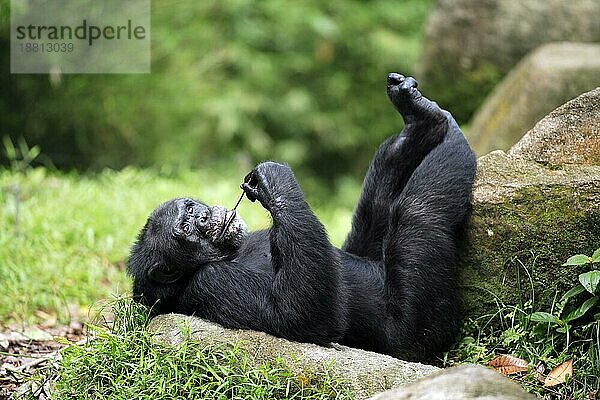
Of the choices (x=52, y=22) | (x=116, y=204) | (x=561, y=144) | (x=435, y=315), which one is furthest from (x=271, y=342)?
(x=52, y=22)

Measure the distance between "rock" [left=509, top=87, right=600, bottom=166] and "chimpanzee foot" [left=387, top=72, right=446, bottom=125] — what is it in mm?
571

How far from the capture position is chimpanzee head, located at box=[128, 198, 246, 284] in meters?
4.55

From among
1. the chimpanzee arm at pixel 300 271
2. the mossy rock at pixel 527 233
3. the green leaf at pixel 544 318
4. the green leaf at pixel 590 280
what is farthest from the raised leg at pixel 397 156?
the green leaf at pixel 590 280

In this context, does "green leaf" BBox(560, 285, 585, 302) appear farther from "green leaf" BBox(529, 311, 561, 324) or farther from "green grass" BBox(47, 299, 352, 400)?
"green grass" BBox(47, 299, 352, 400)

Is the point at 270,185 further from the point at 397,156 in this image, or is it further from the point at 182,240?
the point at 397,156

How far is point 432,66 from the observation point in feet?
35.9

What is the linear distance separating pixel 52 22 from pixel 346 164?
21.2 ft

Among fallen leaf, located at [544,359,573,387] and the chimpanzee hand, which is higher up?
the chimpanzee hand

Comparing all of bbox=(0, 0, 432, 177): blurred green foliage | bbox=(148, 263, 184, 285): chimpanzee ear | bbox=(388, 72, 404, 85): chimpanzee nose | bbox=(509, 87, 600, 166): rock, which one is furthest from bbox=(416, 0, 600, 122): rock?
bbox=(148, 263, 184, 285): chimpanzee ear

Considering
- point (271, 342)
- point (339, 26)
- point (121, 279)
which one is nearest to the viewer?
point (271, 342)

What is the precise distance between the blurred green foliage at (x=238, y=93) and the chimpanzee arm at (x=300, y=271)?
675 cm

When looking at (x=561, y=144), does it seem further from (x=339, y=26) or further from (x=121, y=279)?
(x=339, y=26)

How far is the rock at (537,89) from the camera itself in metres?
7.98

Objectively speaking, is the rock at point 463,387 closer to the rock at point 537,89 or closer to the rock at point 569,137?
the rock at point 569,137
